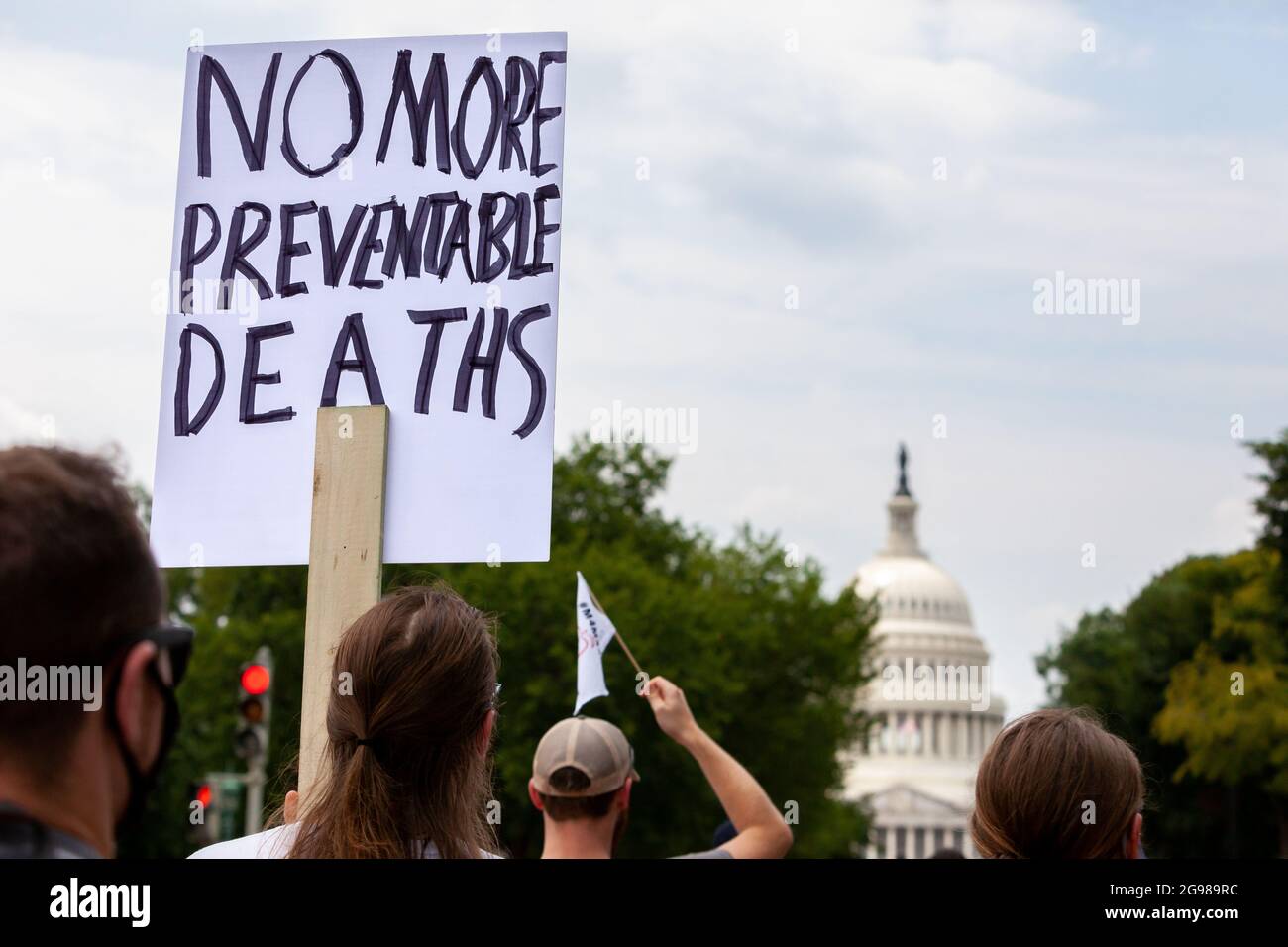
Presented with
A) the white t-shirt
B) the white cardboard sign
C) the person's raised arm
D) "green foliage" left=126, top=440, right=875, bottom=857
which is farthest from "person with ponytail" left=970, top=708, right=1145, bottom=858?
"green foliage" left=126, top=440, right=875, bottom=857

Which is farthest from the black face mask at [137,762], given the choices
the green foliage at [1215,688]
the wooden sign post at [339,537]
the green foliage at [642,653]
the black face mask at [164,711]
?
the green foliage at [1215,688]

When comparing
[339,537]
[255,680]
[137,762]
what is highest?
[339,537]

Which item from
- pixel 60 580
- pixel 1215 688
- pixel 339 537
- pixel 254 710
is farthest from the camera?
pixel 1215 688

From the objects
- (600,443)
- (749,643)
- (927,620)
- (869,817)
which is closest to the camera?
(749,643)

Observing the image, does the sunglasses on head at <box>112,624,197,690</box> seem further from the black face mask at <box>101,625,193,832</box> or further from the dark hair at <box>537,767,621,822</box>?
the dark hair at <box>537,767,621,822</box>

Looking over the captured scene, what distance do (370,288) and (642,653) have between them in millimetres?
31041

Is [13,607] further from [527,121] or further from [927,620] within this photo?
[927,620]

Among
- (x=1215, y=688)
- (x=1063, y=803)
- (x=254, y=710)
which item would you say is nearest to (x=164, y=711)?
(x=1063, y=803)

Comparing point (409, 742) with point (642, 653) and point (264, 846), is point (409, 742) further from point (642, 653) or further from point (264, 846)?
point (642, 653)

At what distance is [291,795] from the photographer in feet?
10.6

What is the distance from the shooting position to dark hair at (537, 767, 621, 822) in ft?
11.7

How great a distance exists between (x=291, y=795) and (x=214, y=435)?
107 centimetres

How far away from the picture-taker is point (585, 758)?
3598 millimetres
